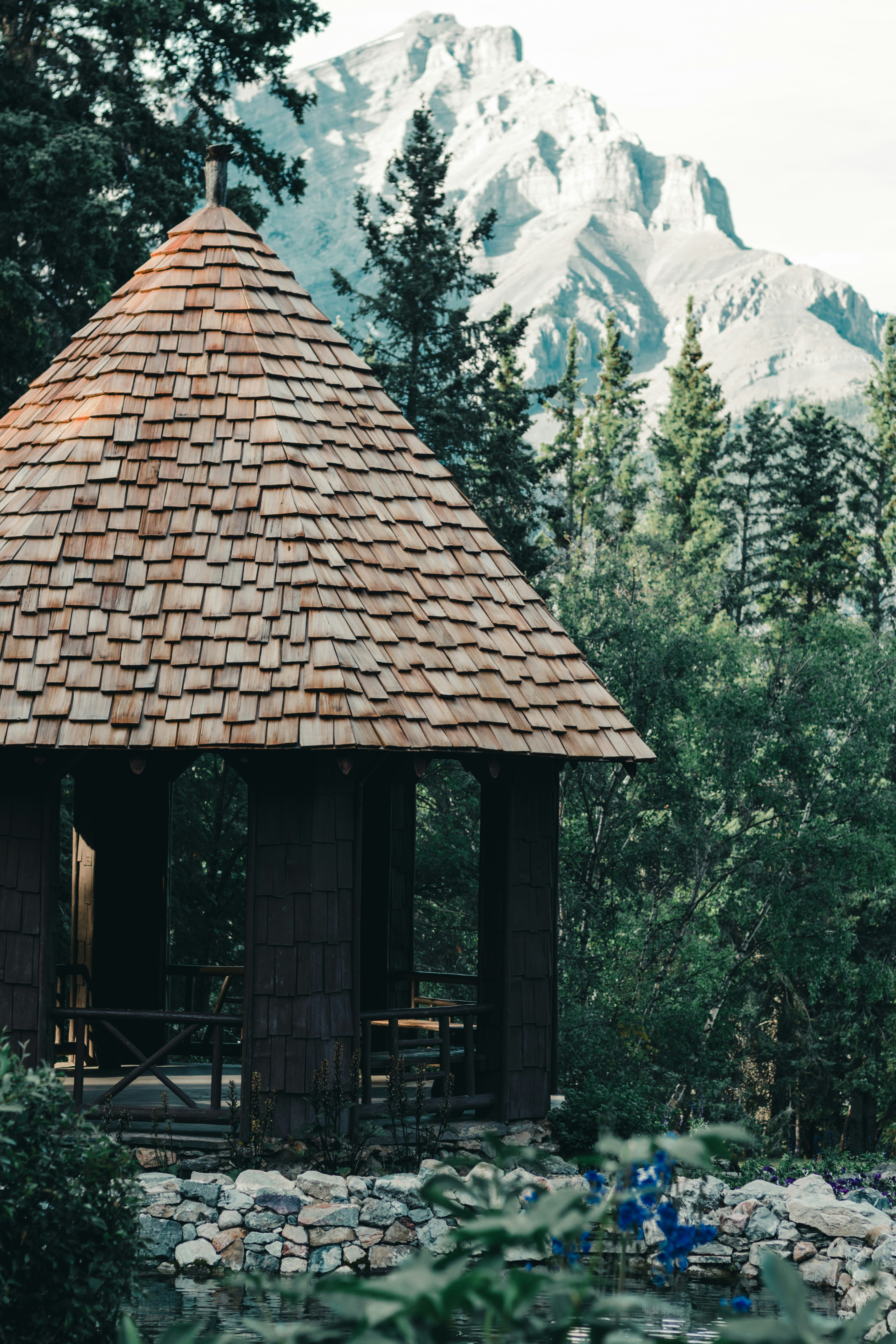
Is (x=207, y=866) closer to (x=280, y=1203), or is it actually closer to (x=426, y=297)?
(x=426, y=297)

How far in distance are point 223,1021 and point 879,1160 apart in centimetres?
1366

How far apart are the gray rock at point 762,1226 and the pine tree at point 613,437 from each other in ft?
125

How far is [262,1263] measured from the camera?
804cm

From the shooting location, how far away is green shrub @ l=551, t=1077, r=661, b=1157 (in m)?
9.61

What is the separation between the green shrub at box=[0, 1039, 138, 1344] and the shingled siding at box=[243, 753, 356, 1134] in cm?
292

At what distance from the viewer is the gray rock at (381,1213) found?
8.19 m

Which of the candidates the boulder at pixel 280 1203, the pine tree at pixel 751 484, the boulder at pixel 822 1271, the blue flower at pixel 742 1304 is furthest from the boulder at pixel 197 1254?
the pine tree at pixel 751 484

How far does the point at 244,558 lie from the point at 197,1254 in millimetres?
4082

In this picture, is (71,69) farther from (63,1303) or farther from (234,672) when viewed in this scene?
(63,1303)

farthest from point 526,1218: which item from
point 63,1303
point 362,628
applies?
point 362,628

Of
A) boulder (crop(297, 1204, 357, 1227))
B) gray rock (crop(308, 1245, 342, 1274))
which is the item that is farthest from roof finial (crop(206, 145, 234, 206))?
gray rock (crop(308, 1245, 342, 1274))

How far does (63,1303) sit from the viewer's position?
17.5ft

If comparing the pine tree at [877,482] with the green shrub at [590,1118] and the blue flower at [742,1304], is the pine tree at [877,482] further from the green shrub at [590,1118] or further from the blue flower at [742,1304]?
the blue flower at [742,1304]

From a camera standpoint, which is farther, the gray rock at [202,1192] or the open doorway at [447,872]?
the open doorway at [447,872]
